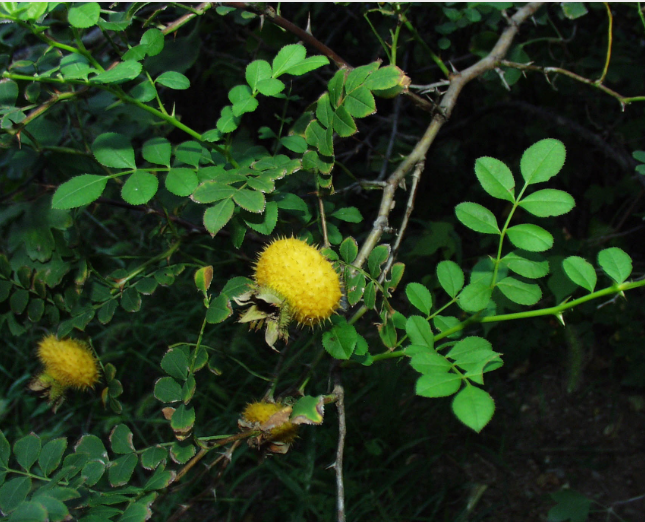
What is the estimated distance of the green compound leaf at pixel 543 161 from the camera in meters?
1.08

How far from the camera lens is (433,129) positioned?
1549 mm

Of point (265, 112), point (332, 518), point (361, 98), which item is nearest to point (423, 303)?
point (361, 98)

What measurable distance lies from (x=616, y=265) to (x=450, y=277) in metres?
0.31

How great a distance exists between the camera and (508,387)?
2.45 metres

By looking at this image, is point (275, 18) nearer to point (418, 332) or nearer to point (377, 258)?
point (377, 258)

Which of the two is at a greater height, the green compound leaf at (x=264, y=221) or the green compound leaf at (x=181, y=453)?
the green compound leaf at (x=264, y=221)

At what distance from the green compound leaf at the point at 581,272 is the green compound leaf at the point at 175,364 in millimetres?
791

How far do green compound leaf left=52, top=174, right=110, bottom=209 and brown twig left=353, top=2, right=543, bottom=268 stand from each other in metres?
0.55

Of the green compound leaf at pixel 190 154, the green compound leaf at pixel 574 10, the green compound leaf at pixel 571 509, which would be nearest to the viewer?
the green compound leaf at pixel 190 154

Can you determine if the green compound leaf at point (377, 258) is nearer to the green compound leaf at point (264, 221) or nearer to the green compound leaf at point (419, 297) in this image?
the green compound leaf at point (419, 297)

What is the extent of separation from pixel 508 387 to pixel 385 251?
1.55 meters

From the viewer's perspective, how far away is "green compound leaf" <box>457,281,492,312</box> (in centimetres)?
108

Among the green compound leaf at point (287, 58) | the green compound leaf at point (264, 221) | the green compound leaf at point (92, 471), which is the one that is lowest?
the green compound leaf at point (92, 471)

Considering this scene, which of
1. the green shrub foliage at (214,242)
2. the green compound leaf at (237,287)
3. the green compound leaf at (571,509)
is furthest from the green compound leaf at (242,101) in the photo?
the green compound leaf at (571,509)
